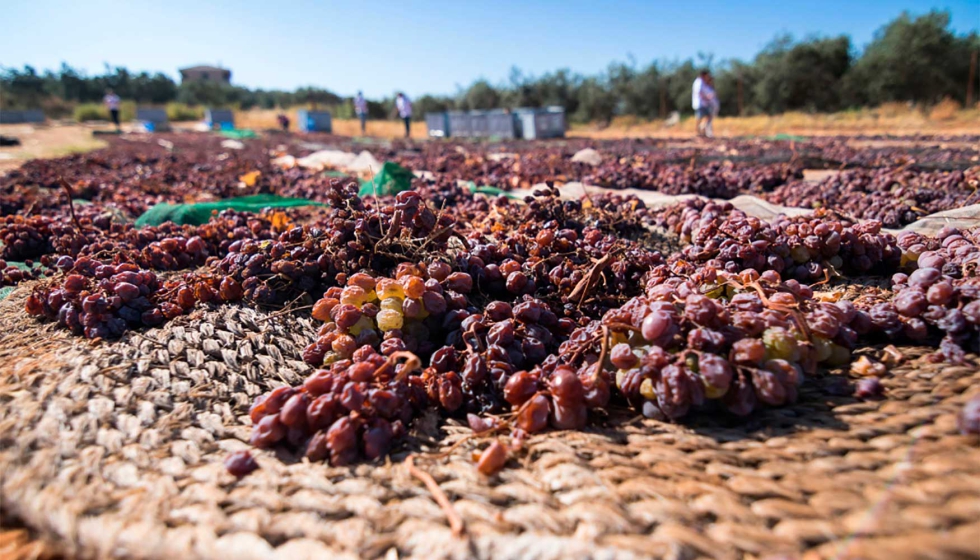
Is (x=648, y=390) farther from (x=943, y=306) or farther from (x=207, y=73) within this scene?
(x=207, y=73)

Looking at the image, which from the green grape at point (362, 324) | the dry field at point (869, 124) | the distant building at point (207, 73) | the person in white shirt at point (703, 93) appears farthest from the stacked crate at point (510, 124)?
the distant building at point (207, 73)

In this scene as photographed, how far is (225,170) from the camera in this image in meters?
8.88

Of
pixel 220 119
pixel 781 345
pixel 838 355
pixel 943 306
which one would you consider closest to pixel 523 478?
pixel 781 345

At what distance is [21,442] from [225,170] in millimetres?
8421

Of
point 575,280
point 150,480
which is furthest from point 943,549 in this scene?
point 150,480

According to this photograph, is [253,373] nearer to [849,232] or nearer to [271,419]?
[271,419]

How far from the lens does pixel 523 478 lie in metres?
1.33

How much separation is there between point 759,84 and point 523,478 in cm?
4010

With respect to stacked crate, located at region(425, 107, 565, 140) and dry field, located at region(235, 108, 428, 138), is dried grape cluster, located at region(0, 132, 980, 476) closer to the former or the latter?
stacked crate, located at region(425, 107, 565, 140)

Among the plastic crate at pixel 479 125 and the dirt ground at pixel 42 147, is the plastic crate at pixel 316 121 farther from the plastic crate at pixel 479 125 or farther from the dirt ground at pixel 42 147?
the plastic crate at pixel 479 125

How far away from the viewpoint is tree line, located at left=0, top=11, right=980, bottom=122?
29.8m

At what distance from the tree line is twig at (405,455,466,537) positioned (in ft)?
95.0

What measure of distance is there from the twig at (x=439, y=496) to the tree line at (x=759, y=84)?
28941 mm

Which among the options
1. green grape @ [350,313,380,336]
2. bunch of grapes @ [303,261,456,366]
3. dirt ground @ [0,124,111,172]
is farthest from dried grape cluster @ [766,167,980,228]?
dirt ground @ [0,124,111,172]
